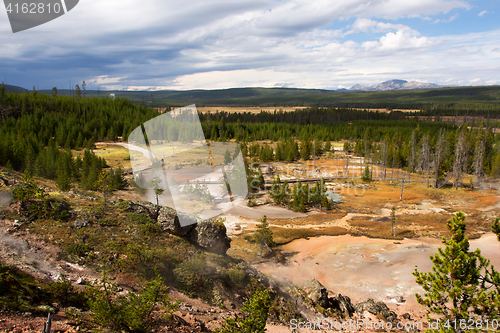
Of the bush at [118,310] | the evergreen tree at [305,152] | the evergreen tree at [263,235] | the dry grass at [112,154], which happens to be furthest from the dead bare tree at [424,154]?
the bush at [118,310]

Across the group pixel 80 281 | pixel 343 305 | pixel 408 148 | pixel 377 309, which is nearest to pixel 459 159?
pixel 408 148

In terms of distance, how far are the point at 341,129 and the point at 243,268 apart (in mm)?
153762

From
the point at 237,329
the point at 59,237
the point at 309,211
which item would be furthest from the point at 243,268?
the point at 309,211

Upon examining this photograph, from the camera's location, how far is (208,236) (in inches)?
897

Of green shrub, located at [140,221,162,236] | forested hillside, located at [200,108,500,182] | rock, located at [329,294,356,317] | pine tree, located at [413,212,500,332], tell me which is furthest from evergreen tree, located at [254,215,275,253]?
forested hillside, located at [200,108,500,182]

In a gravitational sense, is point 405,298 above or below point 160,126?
below

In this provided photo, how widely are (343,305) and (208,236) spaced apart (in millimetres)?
12118

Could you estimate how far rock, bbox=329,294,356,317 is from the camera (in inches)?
910

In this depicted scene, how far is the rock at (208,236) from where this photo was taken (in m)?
22.5

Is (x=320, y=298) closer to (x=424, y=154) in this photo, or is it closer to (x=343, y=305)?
(x=343, y=305)

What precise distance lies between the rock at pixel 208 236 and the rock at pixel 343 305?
397 inches

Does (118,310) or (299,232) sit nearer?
(118,310)

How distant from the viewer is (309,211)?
2231 inches

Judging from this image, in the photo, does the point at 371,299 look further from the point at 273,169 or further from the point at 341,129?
the point at 341,129
